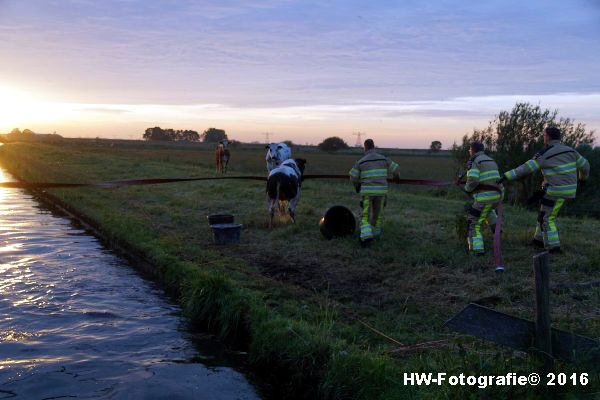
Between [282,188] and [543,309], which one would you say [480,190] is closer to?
[282,188]

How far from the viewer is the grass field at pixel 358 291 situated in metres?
5.54

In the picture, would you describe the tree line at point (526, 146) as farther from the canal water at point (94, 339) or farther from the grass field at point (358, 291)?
the canal water at point (94, 339)

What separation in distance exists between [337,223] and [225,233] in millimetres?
2418

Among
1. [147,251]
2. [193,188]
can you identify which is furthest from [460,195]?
[147,251]

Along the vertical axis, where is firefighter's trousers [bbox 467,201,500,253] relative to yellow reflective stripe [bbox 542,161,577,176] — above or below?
below

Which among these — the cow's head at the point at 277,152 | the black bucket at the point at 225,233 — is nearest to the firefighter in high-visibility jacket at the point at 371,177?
the black bucket at the point at 225,233

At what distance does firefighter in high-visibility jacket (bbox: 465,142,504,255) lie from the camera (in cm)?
1028

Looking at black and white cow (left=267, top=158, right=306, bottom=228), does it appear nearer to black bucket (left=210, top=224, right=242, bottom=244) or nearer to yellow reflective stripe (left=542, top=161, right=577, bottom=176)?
black bucket (left=210, top=224, right=242, bottom=244)

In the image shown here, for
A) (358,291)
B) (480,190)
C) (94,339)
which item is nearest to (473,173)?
(480,190)

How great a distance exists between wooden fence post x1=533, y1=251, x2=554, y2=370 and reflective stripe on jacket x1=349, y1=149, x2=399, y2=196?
7.07 metres

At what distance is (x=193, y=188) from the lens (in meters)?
→ 23.7

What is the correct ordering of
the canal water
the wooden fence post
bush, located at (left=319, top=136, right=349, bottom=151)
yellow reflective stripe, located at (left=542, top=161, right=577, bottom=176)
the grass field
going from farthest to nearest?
1. bush, located at (left=319, top=136, right=349, bottom=151)
2. yellow reflective stripe, located at (left=542, top=161, right=577, bottom=176)
3. the canal water
4. the grass field
5. the wooden fence post

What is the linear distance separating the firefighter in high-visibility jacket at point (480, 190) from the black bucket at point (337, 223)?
2.80m

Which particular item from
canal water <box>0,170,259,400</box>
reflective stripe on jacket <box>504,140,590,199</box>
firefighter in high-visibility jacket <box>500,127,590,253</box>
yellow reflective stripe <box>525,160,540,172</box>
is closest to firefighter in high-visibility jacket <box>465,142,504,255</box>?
firefighter in high-visibility jacket <box>500,127,590,253</box>
